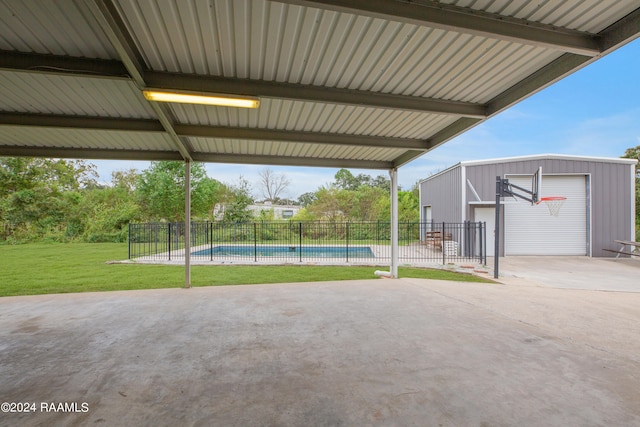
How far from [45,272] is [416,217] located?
16.1m

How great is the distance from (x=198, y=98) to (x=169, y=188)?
13.8 meters

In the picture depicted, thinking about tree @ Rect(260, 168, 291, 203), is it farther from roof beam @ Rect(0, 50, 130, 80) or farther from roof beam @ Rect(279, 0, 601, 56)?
roof beam @ Rect(279, 0, 601, 56)

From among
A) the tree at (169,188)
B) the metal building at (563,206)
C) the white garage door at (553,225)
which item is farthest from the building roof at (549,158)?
the tree at (169,188)

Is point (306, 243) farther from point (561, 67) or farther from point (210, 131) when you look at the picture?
point (561, 67)

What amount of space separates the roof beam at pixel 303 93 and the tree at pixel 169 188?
42.6 feet

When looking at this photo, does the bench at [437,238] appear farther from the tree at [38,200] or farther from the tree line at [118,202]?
the tree at [38,200]

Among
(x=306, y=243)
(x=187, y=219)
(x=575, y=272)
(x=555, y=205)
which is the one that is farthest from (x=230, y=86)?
(x=555, y=205)

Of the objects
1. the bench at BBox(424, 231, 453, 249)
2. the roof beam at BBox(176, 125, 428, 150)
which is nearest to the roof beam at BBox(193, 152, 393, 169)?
the roof beam at BBox(176, 125, 428, 150)

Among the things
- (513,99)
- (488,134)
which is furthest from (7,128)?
(488,134)

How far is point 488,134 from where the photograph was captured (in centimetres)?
4197

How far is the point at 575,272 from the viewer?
7.67 meters

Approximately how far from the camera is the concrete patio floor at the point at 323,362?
1.87m

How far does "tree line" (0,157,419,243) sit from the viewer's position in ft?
46.4

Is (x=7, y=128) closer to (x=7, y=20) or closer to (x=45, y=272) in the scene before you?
(x=7, y=20)
